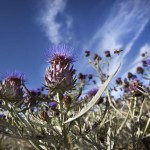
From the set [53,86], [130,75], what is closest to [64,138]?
[53,86]

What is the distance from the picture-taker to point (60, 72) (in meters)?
2.12

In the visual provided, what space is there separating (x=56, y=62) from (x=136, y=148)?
4.39ft

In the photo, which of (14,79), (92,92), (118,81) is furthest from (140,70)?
(14,79)

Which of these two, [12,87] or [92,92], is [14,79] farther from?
[92,92]

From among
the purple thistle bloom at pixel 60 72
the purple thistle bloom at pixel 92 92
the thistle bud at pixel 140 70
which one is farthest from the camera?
the thistle bud at pixel 140 70

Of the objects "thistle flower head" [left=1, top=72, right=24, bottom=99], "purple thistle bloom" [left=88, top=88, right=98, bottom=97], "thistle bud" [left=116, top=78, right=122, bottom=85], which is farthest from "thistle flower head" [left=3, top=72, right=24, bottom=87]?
"thistle bud" [left=116, top=78, right=122, bottom=85]

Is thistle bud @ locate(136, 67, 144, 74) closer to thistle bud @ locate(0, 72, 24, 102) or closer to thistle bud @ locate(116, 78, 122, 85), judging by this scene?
thistle bud @ locate(116, 78, 122, 85)

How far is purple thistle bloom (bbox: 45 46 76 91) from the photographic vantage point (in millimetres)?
2059

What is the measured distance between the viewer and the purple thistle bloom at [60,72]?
2.06m

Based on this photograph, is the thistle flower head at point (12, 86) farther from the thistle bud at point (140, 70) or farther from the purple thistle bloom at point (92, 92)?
the thistle bud at point (140, 70)

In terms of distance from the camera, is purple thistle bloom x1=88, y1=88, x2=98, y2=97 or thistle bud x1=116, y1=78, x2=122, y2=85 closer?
purple thistle bloom x1=88, y1=88, x2=98, y2=97

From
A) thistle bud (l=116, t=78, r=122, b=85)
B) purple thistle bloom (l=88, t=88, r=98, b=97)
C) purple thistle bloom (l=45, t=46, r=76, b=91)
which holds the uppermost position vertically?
thistle bud (l=116, t=78, r=122, b=85)

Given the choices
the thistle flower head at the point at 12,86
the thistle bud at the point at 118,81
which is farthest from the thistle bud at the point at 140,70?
the thistle flower head at the point at 12,86

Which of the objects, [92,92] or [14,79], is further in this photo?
[92,92]
